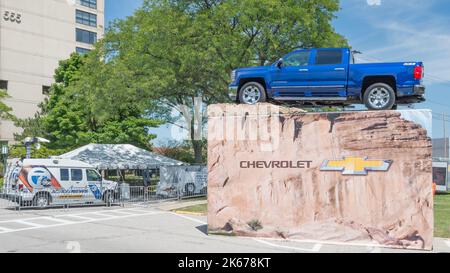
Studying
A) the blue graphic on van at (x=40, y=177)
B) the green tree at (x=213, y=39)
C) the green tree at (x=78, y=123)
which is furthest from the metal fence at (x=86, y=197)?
the green tree at (x=78, y=123)

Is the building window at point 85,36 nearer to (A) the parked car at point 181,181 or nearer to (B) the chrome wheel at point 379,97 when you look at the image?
(A) the parked car at point 181,181

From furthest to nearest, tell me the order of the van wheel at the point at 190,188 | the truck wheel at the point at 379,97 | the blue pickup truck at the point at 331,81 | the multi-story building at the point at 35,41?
the multi-story building at the point at 35,41, the van wheel at the point at 190,188, the truck wheel at the point at 379,97, the blue pickup truck at the point at 331,81

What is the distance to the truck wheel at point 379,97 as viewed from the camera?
490 inches

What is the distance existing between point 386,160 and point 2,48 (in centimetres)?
5753

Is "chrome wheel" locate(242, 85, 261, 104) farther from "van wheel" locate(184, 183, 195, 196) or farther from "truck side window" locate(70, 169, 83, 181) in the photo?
"van wheel" locate(184, 183, 195, 196)

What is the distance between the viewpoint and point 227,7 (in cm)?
2339

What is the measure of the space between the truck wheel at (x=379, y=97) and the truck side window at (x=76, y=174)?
1496 cm

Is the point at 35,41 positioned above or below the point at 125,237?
above

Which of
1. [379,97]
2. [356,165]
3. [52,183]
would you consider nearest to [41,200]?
[52,183]

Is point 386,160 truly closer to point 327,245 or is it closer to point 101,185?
point 327,245

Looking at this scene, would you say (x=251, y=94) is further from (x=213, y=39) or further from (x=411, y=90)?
(x=213, y=39)

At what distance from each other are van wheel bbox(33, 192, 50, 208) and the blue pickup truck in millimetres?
11488

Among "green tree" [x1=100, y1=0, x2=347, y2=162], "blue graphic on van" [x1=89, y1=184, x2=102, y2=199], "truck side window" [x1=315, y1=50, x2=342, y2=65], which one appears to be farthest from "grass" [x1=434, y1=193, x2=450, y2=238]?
"blue graphic on van" [x1=89, y1=184, x2=102, y2=199]

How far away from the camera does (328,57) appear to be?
527 inches
